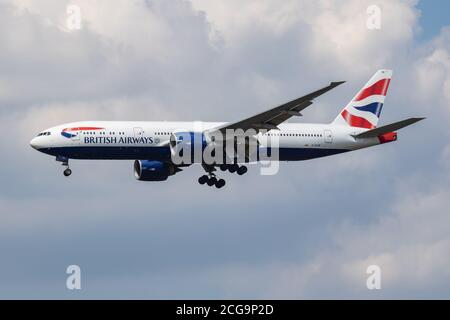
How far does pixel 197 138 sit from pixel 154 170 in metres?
6.50

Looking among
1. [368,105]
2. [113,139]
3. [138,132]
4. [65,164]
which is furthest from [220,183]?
[368,105]

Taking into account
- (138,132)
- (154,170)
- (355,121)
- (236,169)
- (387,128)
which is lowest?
Result: (236,169)

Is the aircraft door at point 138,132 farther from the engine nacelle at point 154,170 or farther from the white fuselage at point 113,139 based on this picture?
the engine nacelle at point 154,170

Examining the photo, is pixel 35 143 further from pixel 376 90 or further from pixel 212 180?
pixel 376 90

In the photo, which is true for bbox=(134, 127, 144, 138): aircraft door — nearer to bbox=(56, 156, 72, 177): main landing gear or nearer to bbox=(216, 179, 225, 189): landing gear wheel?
bbox=(56, 156, 72, 177): main landing gear

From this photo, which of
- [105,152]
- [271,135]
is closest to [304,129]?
[271,135]

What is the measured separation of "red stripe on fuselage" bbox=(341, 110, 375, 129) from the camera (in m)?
87.4

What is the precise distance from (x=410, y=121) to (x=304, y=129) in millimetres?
9134

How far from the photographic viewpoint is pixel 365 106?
294 feet

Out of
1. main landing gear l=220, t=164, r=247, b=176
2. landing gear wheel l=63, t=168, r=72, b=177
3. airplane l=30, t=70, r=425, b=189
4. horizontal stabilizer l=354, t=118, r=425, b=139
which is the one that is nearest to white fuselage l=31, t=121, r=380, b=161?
airplane l=30, t=70, r=425, b=189

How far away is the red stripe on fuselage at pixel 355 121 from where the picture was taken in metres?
87.4

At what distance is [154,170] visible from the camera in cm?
8400
